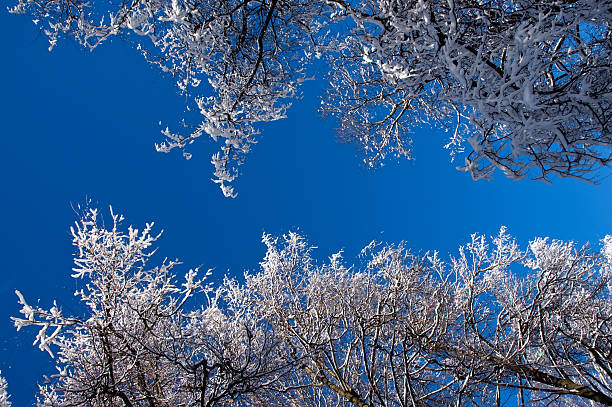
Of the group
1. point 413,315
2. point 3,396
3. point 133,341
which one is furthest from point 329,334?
point 3,396

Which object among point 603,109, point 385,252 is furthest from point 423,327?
point 603,109

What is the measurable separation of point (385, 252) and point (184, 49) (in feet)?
22.5

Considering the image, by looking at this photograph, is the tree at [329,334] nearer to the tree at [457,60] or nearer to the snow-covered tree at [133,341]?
the snow-covered tree at [133,341]

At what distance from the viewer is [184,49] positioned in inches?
215

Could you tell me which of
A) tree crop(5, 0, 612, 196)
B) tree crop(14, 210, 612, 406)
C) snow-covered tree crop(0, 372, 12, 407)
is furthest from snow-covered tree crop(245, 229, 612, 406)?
snow-covered tree crop(0, 372, 12, 407)

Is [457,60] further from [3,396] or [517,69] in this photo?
[3,396]

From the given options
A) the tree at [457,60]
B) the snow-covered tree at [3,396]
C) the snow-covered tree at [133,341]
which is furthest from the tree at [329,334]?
the snow-covered tree at [3,396]

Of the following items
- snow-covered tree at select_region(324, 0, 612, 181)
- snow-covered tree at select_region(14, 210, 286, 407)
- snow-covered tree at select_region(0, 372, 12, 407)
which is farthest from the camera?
snow-covered tree at select_region(0, 372, 12, 407)

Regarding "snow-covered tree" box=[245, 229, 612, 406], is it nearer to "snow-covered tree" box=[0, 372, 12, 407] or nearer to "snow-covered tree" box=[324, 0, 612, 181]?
"snow-covered tree" box=[324, 0, 612, 181]

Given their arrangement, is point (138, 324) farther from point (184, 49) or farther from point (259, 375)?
point (184, 49)

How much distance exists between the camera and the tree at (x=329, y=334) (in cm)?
530

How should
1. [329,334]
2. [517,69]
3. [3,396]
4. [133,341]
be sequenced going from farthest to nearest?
1. [3,396]
2. [329,334]
3. [133,341]
4. [517,69]

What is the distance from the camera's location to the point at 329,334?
8461 millimetres

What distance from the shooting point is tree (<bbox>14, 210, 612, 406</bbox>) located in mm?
5301
